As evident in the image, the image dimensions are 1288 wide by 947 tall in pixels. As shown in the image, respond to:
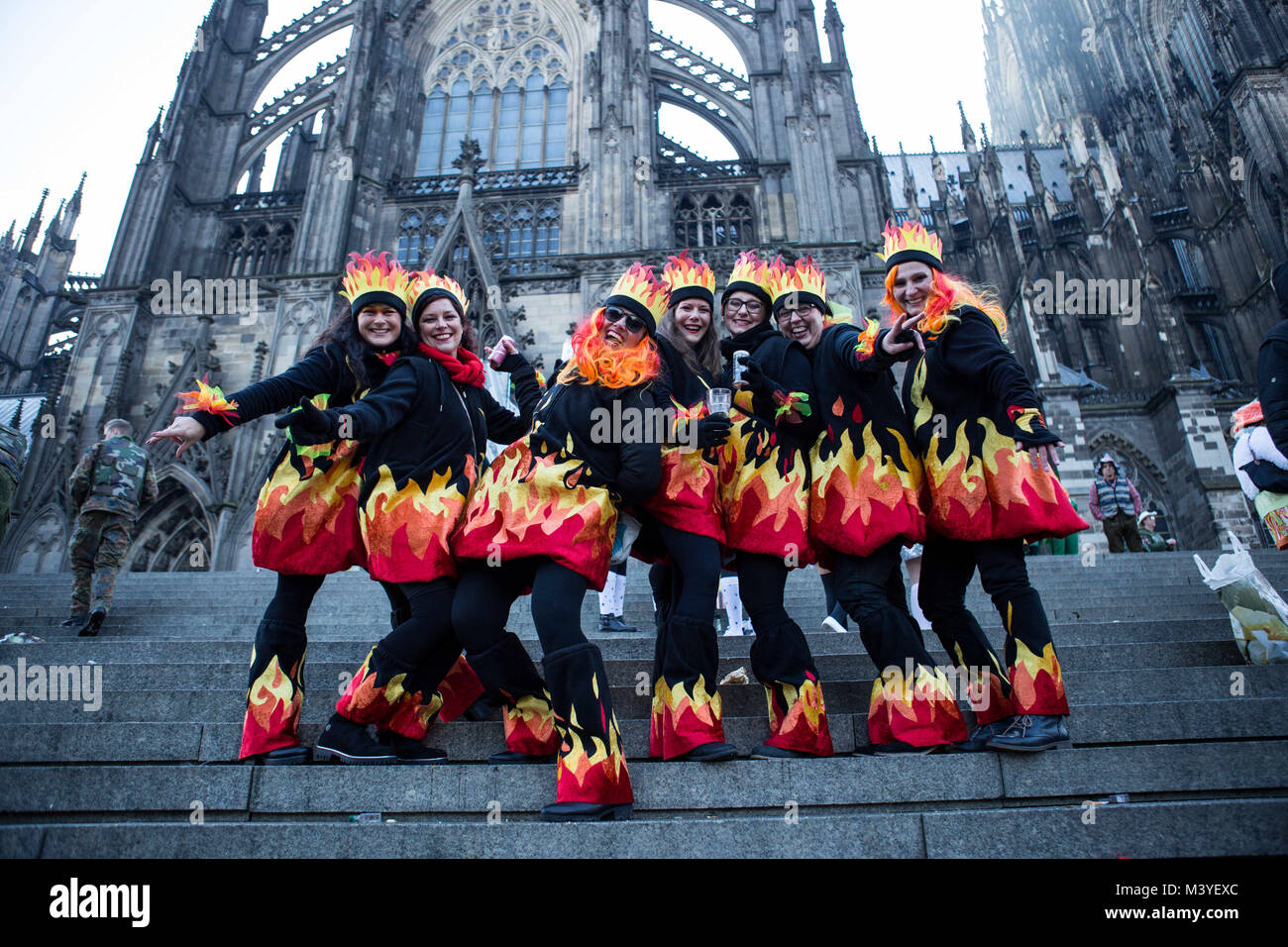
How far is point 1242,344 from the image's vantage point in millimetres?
25078

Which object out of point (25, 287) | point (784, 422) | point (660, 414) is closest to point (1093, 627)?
point (784, 422)

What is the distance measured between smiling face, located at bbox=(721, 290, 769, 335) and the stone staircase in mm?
1593

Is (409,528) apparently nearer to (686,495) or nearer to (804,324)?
(686,495)

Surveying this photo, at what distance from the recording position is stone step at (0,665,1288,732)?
3.42 metres

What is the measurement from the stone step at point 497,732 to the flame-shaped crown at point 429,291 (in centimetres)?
175

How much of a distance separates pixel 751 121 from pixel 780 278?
17.4m

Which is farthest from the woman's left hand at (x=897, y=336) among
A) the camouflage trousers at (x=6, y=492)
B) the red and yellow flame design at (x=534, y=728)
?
the camouflage trousers at (x=6, y=492)

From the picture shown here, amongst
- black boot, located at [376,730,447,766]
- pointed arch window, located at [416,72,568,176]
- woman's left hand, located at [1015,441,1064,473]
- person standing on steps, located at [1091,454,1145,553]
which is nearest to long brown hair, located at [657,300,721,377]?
woman's left hand, located at [1015,441,1064,473]

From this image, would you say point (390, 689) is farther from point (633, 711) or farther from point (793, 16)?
point (793, 16)

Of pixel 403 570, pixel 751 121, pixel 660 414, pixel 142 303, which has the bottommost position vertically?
pixel 403 570

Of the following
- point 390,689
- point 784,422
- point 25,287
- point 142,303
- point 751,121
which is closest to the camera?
point 390,689

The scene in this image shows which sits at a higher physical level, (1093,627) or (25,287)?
(25,287)

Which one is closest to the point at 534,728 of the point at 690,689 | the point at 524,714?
the point at 524,714

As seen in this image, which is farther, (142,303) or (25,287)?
(25,287)
